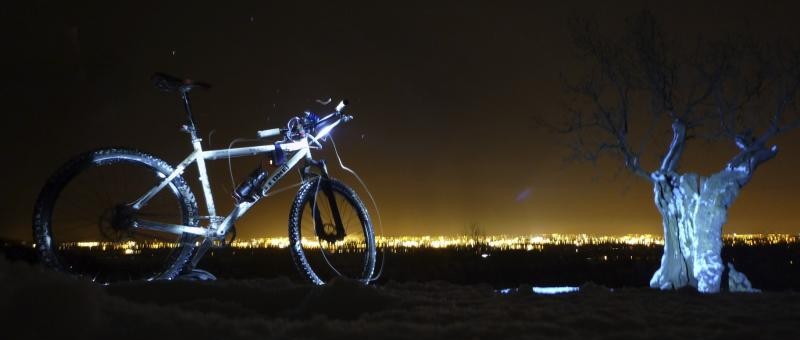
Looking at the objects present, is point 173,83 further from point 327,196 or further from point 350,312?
point 350,312

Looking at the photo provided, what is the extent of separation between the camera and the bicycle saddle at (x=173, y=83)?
16.2 feet

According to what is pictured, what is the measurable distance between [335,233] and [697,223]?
44.6ft

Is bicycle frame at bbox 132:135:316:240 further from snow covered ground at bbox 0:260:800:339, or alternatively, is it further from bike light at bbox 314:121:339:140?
snow covered ground at bbox 0:260:800:339

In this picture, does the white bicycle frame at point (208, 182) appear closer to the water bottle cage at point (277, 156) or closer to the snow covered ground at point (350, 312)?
the water bottle cage at point (277, 156)

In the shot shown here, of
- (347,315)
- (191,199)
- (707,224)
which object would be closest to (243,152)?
(191,199)

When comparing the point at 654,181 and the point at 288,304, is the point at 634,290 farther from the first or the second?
the point at 654,181

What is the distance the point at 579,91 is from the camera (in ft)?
62.3

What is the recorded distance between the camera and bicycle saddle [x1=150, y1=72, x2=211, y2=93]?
4.93m

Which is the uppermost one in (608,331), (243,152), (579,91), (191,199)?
(579,91)

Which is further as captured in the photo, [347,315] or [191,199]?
[191,199]

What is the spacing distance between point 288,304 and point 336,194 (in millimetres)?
2673

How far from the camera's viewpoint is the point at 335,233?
5.77 meters

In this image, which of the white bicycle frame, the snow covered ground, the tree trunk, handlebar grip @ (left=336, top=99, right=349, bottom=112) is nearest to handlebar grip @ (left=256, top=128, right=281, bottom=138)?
the white bicycle frame

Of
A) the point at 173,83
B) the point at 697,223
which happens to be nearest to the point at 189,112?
the point at 173,83
